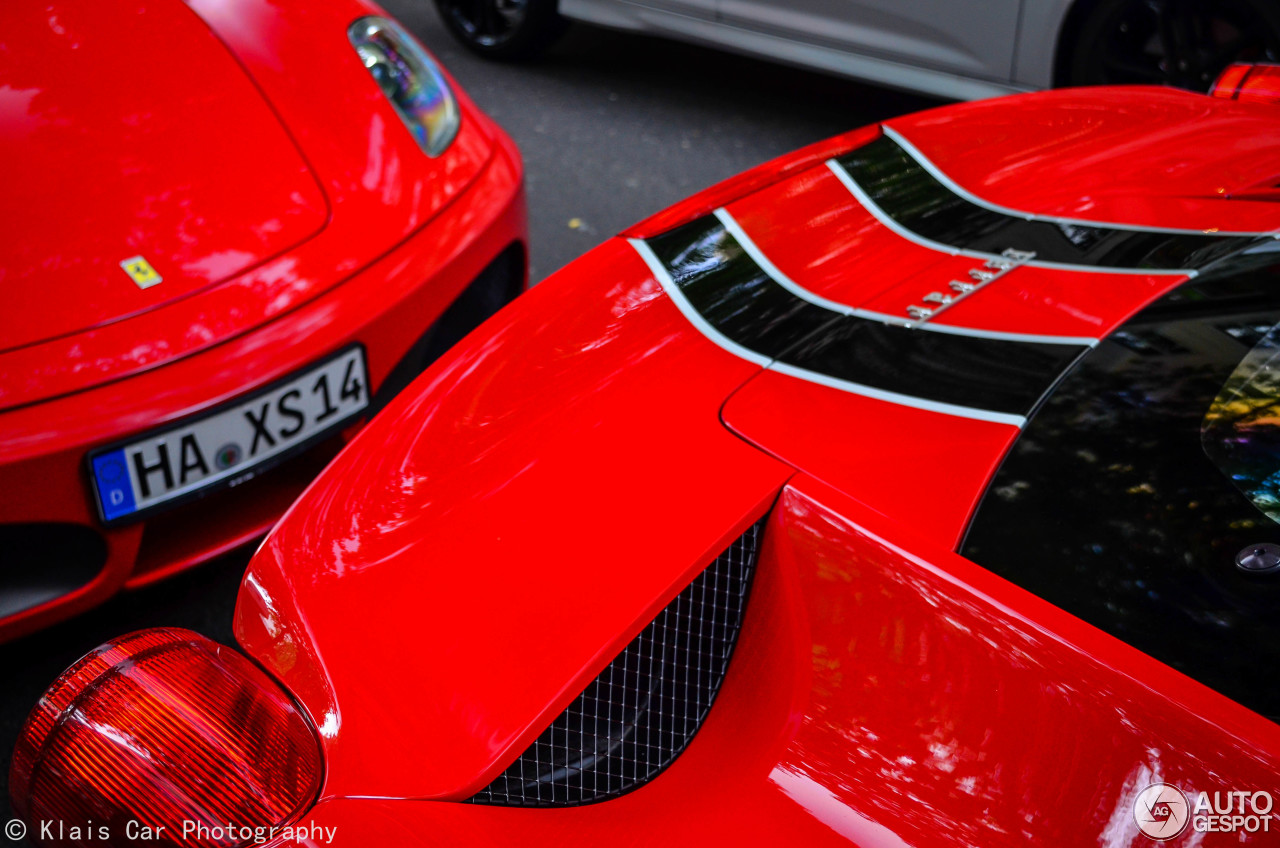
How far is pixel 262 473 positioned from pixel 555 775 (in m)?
1.06

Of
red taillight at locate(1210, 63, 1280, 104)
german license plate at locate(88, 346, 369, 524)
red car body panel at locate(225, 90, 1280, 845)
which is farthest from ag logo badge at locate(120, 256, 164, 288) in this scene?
red taillight at locate(1210, 63, 1280, 104)

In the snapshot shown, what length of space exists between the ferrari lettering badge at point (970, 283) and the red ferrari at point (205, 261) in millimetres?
979

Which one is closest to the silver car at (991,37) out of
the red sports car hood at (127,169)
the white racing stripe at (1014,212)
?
the white racing stripe at (1014,212)

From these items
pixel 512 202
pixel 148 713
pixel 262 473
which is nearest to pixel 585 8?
pixel 512 202

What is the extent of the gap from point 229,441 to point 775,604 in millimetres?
1080

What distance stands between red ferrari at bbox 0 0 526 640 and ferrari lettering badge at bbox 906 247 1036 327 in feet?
3.21

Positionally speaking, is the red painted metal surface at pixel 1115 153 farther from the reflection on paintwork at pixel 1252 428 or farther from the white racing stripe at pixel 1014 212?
the reflection on paintwork at pixel 1252 428

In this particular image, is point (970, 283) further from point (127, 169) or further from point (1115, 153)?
point (127, 169)

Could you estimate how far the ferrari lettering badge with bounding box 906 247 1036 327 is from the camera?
3.80 ft

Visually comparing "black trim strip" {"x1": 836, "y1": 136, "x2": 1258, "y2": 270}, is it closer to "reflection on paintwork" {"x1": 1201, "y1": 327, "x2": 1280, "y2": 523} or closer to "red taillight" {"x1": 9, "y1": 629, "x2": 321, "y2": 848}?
"reflection on paintwork" {"x1": 1201, "y1": 327, "x2": 1280, "y2": 523}

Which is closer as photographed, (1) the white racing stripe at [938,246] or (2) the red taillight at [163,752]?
(2) the red taillight at [163,752]

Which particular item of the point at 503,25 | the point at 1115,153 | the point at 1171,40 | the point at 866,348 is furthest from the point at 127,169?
the point at 503,25

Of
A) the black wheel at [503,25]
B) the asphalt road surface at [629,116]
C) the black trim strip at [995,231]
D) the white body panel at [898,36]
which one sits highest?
the black trim strip at [995,231]

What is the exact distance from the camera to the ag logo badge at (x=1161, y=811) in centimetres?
69
